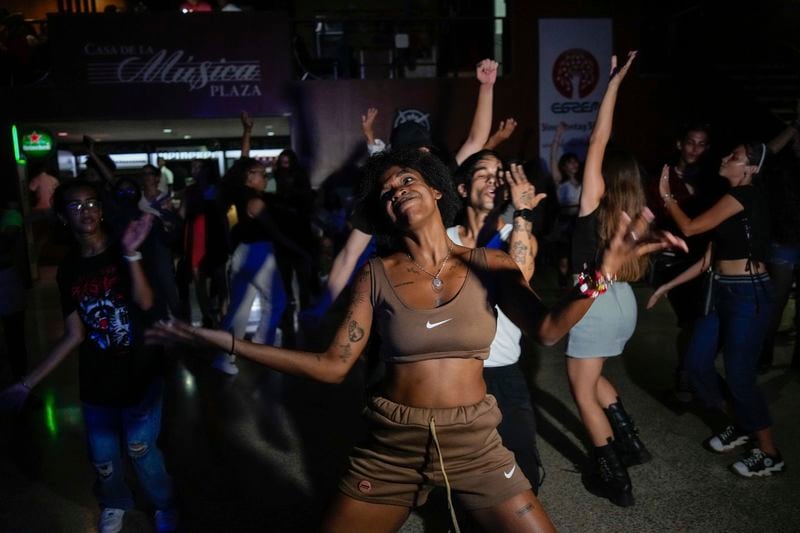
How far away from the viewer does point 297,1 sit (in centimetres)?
1761

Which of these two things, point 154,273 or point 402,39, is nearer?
point 154,273

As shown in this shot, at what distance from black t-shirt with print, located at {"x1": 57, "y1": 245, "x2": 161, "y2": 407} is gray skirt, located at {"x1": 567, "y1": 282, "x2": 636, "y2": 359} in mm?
2314

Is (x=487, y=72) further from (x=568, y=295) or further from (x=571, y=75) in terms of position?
(x=571, y=75)

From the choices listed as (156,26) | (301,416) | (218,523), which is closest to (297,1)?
(156,26)

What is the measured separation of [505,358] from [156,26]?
35.1 feet

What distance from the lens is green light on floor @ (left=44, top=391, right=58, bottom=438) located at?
5078mm

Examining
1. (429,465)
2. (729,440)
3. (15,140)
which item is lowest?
(729,440)

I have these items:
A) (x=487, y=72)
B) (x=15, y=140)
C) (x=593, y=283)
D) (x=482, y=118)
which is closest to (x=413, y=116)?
(x=15, y=140)

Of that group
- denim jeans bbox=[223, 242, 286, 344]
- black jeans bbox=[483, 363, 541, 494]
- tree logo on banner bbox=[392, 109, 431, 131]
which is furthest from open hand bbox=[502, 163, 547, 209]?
tree logo on banner bbox=[392, 109, 431, 131]

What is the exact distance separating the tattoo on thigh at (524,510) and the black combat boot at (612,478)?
163cm

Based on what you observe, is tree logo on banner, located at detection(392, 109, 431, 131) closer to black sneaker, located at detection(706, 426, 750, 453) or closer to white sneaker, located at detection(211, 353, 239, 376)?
white sneaker, located at detection(211, 353, 239, 376)

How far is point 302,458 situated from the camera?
4.42m

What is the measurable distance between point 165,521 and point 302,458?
108 centimetres

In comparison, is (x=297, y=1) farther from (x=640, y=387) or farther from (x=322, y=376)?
(x=322, y=376)
